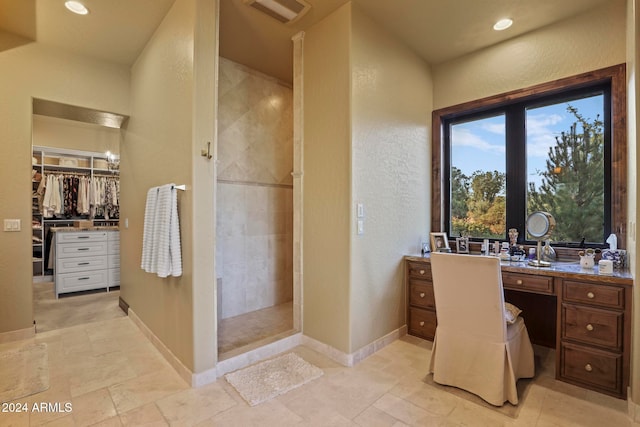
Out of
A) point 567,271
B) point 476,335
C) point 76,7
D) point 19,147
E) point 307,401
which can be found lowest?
point 307,401

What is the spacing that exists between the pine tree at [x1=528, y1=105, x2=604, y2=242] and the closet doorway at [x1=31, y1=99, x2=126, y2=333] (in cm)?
507

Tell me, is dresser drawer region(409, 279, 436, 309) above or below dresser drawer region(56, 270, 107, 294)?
above

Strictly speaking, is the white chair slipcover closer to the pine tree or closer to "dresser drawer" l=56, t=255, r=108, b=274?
the pine tree

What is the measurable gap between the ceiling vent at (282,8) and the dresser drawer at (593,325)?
3.10 meters

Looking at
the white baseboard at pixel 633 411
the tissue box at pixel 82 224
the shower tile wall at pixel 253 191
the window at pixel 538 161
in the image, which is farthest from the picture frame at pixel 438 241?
the tissue box at pixel 82 224

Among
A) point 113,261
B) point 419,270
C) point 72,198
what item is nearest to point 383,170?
point 419,270

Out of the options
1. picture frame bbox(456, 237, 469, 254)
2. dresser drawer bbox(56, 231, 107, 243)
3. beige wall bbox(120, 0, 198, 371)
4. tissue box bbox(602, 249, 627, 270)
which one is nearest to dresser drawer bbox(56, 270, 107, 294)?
dresser drawer bbox(56, 231, 107, 243)

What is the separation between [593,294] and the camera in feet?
6.89

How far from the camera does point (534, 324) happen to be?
2.87m

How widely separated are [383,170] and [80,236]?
4.64 metres

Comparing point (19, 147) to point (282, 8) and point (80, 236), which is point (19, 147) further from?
point (282, 8)

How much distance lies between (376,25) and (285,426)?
3.21m

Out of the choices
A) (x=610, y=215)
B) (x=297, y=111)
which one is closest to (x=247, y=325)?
(x=297, y=111)

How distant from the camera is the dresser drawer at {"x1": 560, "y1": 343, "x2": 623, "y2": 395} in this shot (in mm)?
2025
